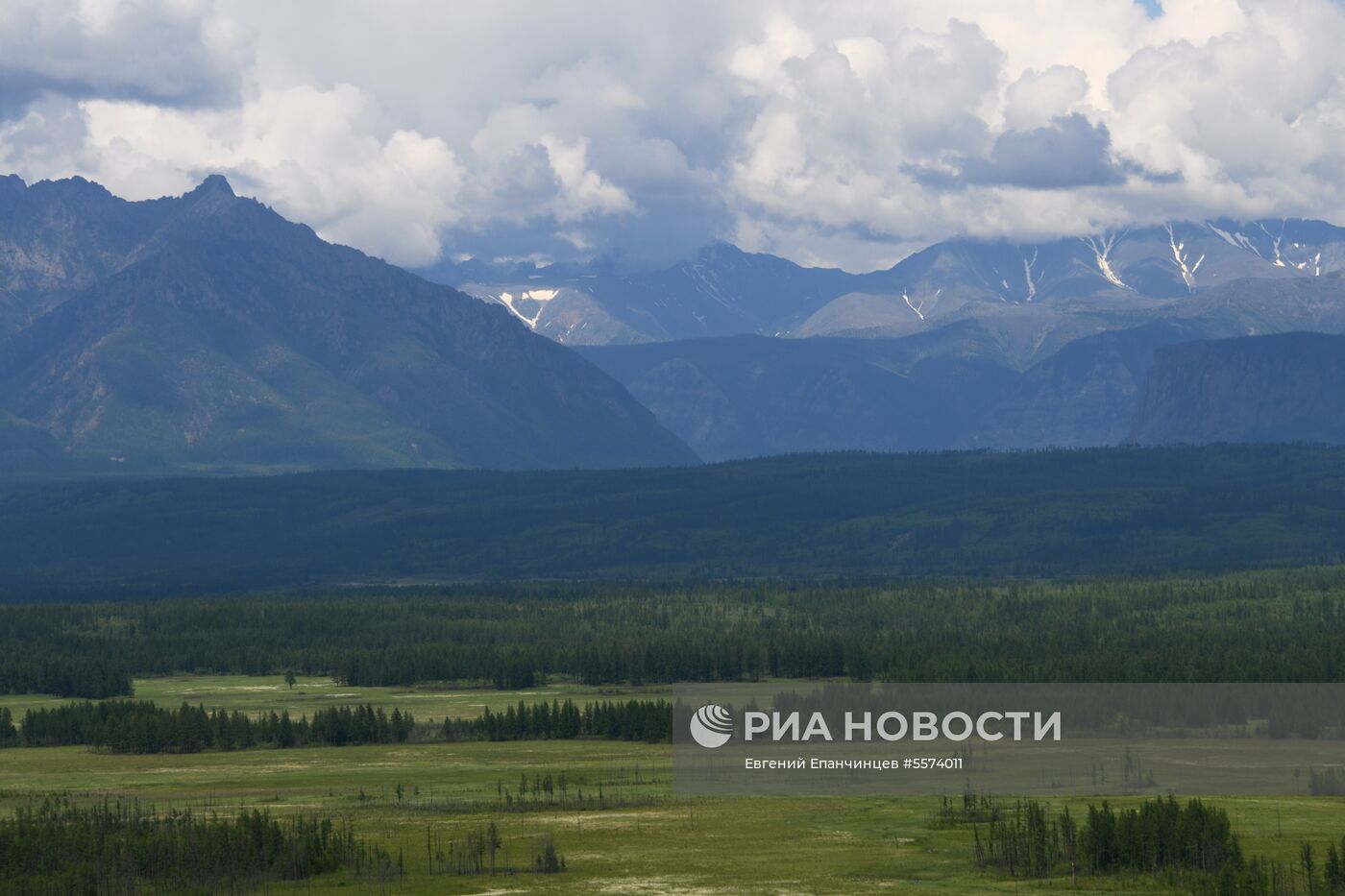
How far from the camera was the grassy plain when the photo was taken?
381ft

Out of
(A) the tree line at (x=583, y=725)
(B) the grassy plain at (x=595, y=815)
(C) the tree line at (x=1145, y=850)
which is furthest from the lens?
(A) the tree line at (x=583, y=725)

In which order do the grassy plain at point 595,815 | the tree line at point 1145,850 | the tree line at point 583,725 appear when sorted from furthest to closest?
the tree line at point 583,725, the grassy plain at point 595,815, the tree line at point 1145,850

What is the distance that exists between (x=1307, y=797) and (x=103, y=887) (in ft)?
254

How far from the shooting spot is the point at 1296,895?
348ft

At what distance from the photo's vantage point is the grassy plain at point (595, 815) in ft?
381

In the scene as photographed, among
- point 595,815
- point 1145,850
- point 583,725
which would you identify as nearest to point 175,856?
point 595,815

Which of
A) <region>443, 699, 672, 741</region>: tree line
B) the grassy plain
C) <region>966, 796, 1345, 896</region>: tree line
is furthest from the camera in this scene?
<region>443, 699, 672, 741</region>: tree line

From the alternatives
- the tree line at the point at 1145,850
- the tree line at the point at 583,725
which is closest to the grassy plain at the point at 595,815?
the tree line at the point at 1145,850

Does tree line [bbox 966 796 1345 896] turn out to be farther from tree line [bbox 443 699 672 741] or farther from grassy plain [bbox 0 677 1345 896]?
tree line [bbox 443 699 672 741]

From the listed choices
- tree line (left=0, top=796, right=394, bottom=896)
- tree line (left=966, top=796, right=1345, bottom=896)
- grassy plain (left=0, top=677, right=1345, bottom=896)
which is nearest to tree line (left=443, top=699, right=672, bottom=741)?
grassy plain (left=0, top=677, right=1345, bottom=896)

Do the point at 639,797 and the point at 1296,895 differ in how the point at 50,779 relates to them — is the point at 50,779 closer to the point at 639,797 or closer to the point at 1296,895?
the point at 639,797

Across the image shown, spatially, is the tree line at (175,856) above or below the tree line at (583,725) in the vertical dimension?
below

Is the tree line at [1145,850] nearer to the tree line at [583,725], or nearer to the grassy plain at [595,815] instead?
the grassy plain at [595,815]

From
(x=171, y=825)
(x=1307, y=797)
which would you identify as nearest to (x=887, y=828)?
(x=1307, y=797)
